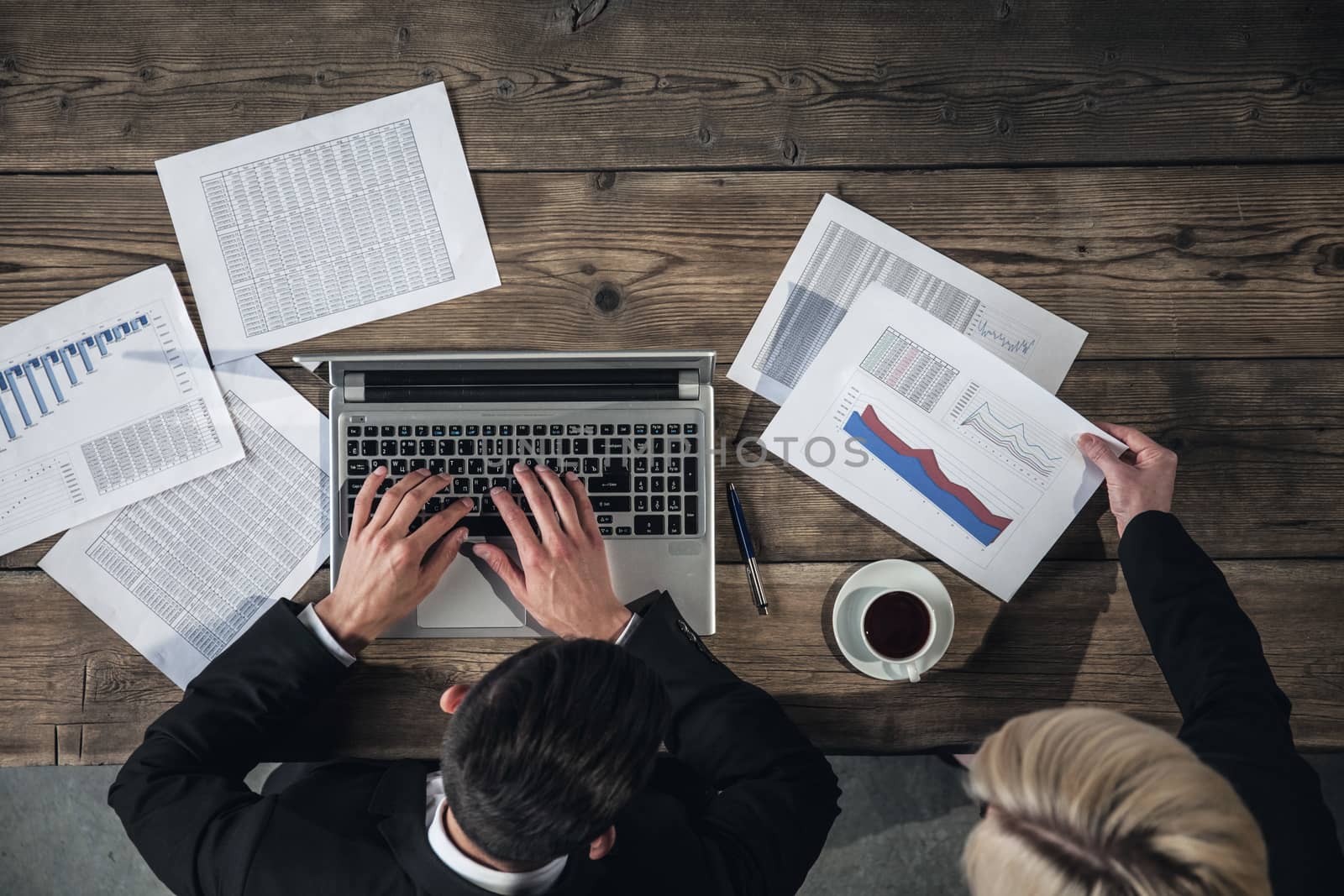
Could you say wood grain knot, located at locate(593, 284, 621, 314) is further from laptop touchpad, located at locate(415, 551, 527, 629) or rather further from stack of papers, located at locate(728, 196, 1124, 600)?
laptop touchpad, located at locate(415, 551, 527, 629)

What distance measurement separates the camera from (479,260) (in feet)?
3.68

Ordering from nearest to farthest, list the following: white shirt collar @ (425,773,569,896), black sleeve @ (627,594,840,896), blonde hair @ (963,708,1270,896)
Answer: blonde hair @ (963,708,1270,896) < white shirt collar @ (425,773,569,896) < black sleeve @ (627,594,840,896)

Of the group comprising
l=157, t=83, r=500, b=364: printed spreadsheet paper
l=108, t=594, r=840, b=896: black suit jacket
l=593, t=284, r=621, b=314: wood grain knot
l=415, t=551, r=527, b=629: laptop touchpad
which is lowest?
l=108, t=594, r=840, b=896: black suit jacket

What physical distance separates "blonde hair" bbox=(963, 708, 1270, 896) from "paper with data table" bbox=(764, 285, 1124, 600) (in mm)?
308

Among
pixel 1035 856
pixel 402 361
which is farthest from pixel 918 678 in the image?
pixel 402 361

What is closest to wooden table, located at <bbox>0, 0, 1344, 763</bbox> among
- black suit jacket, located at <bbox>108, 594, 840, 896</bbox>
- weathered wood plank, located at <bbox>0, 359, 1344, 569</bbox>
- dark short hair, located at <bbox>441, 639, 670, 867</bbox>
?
weathered wood plank, located at <bbox>0, 359, 1344, 569</bbox>

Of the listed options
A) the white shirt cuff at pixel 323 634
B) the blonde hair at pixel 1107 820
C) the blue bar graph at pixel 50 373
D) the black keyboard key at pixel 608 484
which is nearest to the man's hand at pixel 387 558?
the white shirt cuff at pixel 323 634

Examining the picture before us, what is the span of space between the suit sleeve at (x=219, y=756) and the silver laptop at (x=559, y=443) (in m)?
0.10

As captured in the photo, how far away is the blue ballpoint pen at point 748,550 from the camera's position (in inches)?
42.8

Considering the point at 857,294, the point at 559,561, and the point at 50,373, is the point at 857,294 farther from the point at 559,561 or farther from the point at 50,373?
the point at 50,373

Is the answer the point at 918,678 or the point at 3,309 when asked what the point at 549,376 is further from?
the point at 3,309

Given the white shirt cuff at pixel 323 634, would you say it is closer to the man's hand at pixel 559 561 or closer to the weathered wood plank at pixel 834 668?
the weathered wood plank at pixel 834 668

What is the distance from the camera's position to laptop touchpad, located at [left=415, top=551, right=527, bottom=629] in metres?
1.08

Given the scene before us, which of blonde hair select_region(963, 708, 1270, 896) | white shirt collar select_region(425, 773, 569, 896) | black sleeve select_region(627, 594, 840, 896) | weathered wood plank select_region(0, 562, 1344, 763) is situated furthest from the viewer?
weathered wood plank select_region(0, 562, 1344, 763)
